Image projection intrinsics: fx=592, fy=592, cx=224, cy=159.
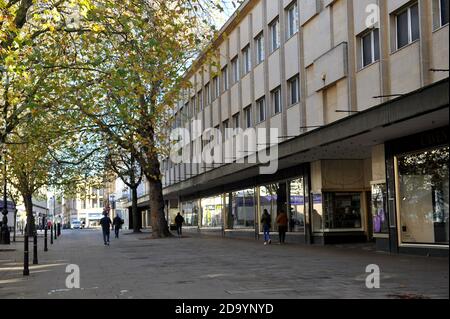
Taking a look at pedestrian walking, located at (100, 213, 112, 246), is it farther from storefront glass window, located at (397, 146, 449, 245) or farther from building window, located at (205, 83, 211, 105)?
storefront glass window, located at (397, 146, 449, 245)

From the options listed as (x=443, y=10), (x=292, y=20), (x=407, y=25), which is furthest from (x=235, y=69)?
(x=443, y=10)

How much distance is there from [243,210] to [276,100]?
916 cm

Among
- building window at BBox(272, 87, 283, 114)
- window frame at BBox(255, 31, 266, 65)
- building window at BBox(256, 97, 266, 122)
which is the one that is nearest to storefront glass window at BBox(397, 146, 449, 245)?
building window at BBox(272, 87, 283, 114)

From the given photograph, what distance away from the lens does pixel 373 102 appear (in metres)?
17.9

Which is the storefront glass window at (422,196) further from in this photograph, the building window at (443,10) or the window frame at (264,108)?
the window frame at (264,108)

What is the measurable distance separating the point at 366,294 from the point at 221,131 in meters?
26.8

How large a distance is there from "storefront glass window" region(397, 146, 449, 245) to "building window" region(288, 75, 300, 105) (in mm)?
7277

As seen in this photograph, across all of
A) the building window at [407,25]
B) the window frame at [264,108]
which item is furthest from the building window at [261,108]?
the building window at [407,25]

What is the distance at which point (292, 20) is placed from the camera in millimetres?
25125

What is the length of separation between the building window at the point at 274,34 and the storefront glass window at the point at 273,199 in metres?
6.40

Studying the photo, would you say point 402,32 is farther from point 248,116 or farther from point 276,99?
point 248,116

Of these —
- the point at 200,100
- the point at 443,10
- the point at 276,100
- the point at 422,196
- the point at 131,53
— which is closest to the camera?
the point at 443,10

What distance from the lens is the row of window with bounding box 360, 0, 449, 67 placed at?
15000mm

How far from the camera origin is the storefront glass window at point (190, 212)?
49050mm
